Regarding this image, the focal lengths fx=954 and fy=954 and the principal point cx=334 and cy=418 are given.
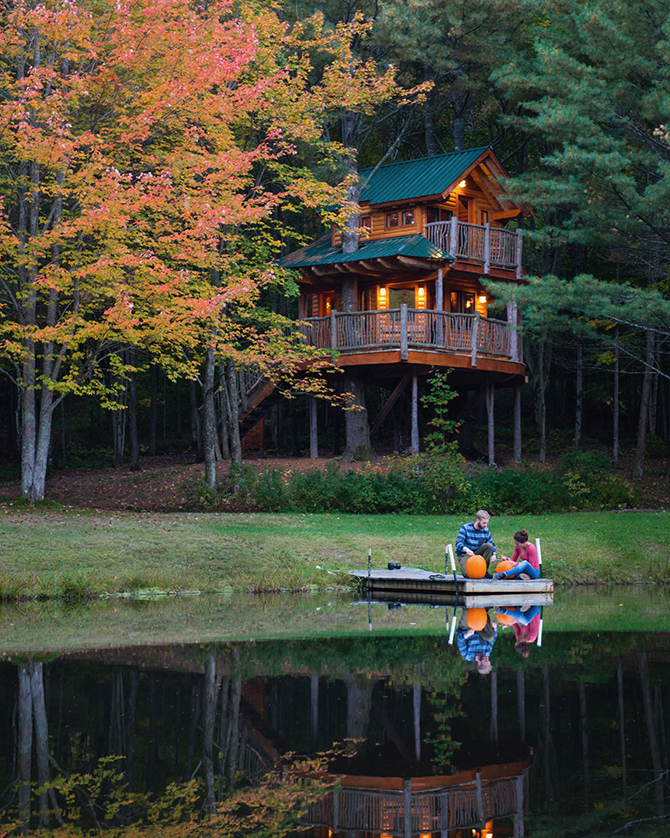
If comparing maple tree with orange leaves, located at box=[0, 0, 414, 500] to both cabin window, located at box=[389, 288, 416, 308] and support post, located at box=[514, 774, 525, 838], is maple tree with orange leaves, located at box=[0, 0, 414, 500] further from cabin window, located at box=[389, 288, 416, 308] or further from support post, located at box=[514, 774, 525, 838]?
support post, located at box=[514, 774, 525, 838]

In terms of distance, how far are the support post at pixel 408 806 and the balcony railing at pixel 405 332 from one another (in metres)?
22.2

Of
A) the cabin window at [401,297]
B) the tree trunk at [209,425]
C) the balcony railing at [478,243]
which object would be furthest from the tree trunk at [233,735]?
the cabin window at [401,297]

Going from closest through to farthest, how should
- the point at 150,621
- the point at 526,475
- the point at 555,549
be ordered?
1. the point at 150,621
2. the point at 555,549
3. the point at 526,475

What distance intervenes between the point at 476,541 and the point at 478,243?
17475 millimetres

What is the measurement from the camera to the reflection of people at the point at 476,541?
51.4ft

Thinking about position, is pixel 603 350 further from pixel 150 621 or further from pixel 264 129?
pixel 150 621

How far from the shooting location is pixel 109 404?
71.0 ft

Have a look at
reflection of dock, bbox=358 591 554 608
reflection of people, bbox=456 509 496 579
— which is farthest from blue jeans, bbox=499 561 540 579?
reflection of people, bbox=456 509 496 579

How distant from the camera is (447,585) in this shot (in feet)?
50.0

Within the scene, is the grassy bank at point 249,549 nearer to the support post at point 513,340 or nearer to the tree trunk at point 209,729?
the tree trunk at point 209,729

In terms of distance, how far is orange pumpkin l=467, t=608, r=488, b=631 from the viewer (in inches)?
494

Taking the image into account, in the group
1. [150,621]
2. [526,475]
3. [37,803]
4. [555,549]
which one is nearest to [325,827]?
[37,803]

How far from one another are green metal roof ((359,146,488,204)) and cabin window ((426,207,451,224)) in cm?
117

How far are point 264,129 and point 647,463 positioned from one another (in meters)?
17.7
